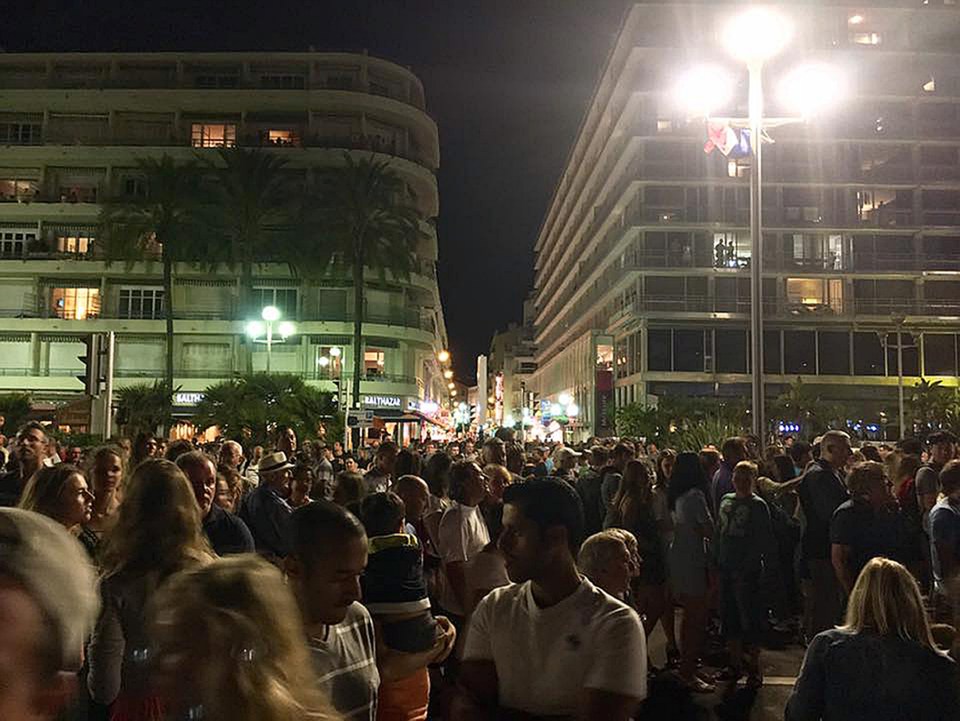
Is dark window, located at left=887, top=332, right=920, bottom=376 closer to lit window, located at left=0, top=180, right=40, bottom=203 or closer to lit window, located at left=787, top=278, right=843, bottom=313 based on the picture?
lit window, located at left=787, top=278, right=843, bottom=313

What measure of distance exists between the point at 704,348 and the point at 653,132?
1451 centimetres

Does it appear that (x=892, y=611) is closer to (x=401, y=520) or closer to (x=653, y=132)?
(x=401, y=520)

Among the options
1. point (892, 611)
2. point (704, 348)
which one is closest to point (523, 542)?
point (892, 611)

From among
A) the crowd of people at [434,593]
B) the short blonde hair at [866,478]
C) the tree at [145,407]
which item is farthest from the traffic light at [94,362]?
the tree at [145,407]

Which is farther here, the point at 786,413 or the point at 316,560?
the point at 786,413

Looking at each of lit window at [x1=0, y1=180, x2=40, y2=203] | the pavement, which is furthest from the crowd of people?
lit window at [x1=0, y1=180, x2=40, y2=203]

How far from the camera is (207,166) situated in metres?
50.4

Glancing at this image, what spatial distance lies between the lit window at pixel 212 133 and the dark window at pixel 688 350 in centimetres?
2941

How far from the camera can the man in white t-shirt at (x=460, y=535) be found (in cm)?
A: 682

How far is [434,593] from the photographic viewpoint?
7.29m

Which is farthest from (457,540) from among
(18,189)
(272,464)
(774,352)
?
(18,189)

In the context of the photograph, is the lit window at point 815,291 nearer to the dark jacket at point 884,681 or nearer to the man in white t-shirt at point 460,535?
the man in white t-shirt at point 460,535

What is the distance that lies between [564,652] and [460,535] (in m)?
4.03

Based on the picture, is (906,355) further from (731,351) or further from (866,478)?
(866,478)
